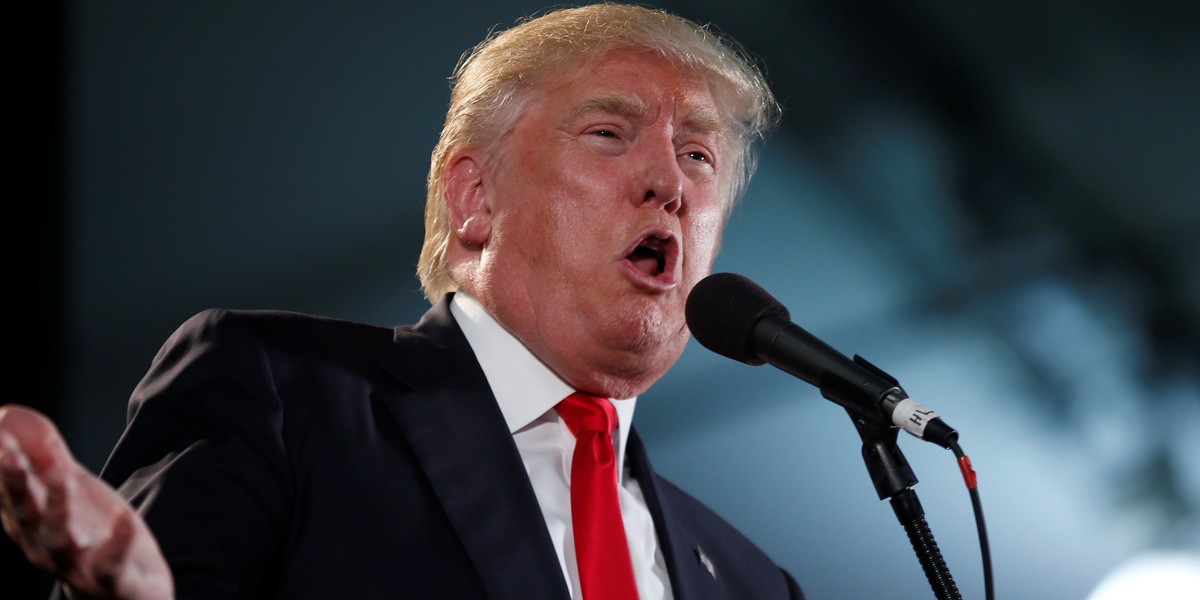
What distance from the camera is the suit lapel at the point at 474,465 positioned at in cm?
146

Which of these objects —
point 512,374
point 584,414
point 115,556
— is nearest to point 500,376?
point 512,374

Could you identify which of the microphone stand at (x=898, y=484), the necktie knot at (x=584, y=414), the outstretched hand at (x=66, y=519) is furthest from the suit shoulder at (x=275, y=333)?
the microphone stand at (x=898, y=484)

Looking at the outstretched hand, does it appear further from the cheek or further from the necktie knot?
the cheek

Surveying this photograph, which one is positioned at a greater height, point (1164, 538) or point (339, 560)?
point (1164, 538)

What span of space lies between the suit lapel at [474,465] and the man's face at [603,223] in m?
0.16

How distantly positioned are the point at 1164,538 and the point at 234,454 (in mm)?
2540

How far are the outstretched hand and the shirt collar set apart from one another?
81cm

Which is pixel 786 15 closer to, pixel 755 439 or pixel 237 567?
pixel 755 439

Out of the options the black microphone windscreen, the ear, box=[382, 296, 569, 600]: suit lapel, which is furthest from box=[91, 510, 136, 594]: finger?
the ear

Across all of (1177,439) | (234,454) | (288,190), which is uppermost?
(1177,439)

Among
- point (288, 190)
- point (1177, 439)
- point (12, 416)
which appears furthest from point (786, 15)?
point (12, 416)

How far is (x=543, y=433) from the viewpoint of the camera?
1.74m

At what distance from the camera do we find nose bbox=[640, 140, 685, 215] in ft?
5.80

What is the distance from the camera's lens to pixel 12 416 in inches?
32.7
